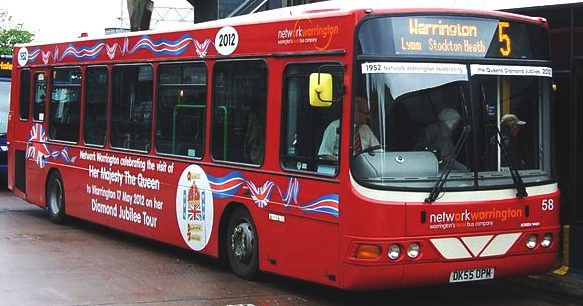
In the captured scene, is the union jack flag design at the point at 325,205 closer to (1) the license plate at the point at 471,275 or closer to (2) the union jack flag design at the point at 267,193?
(2) the union jack flag design at the point at 267,193

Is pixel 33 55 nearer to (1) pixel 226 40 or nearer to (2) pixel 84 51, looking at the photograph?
(2) pixel 84 51

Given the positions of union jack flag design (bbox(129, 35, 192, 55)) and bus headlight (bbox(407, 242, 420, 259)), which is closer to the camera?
bus headlight (bbox(407, 242, 420, 259))

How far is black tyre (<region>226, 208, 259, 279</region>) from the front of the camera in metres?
8.79

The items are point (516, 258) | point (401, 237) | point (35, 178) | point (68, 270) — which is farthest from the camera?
point (35, 178)

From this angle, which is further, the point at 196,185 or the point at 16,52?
the point at 16,52

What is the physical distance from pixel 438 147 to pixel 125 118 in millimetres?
5257

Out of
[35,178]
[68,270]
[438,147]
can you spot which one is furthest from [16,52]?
A: [438,147]

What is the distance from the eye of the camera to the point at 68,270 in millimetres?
9414

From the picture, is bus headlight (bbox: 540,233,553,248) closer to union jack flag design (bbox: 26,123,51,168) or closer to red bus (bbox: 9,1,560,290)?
red bus (bbox: 9,1,560,290)

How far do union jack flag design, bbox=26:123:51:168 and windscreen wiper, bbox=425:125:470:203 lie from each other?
793 cm

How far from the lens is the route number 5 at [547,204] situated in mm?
7918

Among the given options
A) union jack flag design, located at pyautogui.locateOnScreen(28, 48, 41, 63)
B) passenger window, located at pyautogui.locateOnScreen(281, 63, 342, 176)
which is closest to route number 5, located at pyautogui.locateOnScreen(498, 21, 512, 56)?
passenger window, located at pyautogui.locateOnScreen(281, 63, 342, 176)

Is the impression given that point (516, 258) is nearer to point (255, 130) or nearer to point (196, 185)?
point (255, 130)

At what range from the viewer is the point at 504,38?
7840 mm
